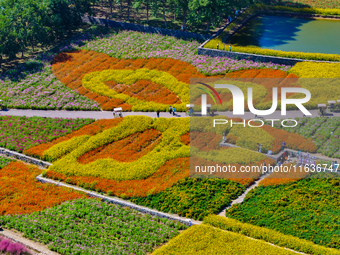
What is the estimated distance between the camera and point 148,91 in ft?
180

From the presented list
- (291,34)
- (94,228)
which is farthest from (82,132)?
(291,34)

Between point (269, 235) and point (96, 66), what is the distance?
41.7m

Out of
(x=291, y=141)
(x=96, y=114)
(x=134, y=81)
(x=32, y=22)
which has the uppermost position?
(x=32, y=22)

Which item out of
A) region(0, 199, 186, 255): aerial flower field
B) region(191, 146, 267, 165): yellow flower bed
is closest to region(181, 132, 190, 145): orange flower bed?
region(191, 146, 267, 165): yellow flower bed

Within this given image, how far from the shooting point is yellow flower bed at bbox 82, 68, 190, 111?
51.2m

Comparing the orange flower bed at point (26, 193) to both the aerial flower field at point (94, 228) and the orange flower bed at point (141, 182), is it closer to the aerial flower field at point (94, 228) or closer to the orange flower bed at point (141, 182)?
the aerial flower field at point (94, 228)

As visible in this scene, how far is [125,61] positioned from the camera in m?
63.0

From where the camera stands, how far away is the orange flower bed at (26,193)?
1415 inches

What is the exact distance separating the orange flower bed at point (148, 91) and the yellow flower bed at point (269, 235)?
2266 centimetres

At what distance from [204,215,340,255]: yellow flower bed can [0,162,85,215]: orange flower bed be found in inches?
531

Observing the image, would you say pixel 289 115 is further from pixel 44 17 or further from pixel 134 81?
pixel 44 17

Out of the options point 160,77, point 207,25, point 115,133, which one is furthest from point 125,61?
point 115,133

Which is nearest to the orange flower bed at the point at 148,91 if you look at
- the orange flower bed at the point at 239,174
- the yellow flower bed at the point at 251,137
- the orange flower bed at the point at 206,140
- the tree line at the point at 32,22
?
the orange flower bed at the point at 206,140

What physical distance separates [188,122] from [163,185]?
10702 mm
